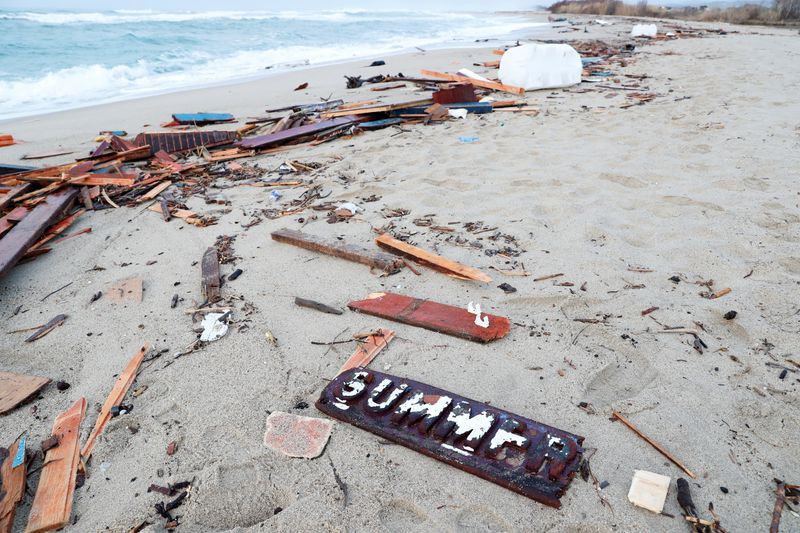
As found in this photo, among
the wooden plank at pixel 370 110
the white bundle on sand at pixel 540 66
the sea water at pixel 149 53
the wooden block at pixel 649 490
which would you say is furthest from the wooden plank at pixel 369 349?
the sea water at pixel 149 53

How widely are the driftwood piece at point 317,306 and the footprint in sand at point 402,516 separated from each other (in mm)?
1285

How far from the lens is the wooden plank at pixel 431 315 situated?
2492 mm

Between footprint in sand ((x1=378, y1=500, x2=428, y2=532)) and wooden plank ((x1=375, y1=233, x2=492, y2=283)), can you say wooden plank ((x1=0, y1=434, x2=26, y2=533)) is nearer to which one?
footprint in sand ((x1=378, y1=500, x2=428, y2=532))

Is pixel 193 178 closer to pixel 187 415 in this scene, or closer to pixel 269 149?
pixel 269 149

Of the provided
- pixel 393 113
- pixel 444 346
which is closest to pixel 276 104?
pixel 393 113

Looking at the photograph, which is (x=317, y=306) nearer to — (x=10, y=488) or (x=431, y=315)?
(x=431, y=315)

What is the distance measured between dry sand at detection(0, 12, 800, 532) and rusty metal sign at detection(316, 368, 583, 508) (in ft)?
Answer: 0.17

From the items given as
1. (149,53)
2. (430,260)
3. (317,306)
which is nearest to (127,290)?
(317,306)

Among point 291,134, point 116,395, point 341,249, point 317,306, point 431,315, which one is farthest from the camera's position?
point 291,134

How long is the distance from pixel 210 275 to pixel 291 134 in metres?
3.54

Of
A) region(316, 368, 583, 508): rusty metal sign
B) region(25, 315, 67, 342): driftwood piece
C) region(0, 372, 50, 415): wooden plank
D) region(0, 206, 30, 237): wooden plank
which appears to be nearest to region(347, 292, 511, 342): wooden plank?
region(316, 368, 583, 508): rusty metal sign

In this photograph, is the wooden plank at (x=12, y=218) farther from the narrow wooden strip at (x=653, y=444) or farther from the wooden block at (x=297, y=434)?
the narrow wooden strip at (x=653, y=444)

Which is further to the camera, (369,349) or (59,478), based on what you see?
(369,349)

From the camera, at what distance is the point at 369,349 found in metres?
2.49
